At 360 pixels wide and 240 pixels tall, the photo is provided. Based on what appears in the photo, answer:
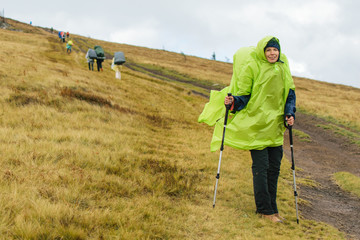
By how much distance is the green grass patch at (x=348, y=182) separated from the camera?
290 inches

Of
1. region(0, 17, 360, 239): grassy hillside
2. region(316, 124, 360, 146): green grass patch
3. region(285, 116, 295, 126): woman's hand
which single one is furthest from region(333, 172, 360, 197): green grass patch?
region(316, 124, 360, 146): green grass patch

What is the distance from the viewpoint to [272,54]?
460 cm

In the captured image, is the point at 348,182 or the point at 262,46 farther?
the point at 348,182

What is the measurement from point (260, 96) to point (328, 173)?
20.3 ft

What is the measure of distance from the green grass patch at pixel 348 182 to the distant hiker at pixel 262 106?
3806 mm

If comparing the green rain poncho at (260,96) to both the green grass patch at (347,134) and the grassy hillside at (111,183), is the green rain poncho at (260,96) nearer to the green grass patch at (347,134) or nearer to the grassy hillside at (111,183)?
the grassy hillside at (111,183)

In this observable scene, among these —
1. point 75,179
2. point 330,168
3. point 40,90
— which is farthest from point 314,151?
point 40,90

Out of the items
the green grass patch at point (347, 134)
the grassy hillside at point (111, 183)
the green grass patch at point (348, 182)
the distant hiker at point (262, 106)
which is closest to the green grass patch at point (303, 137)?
the green grass patch at point (347, 134)

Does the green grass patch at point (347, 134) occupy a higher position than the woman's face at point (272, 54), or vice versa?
the woman's face at point (272, 54)

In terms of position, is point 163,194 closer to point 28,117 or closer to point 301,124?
point 28,117

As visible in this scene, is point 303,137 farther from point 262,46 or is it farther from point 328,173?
point 262,46

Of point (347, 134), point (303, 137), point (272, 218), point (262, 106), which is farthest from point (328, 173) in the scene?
point (347, 134)

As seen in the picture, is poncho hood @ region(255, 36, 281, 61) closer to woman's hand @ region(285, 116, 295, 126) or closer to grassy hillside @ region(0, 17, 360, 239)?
woman's hand @ region(285, 116, 295, 126)

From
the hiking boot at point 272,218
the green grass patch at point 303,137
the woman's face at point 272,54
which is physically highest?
the woman's face at point 272,54
